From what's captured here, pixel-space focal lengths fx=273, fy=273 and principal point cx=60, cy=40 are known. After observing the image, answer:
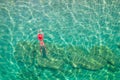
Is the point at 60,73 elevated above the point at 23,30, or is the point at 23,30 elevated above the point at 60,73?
the point at 23,30

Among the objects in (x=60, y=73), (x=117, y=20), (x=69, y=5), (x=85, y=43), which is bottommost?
(x=60, y=73)

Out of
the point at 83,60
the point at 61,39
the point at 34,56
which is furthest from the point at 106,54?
the point at 34,56

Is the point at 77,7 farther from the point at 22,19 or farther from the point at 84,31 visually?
the point at 22,19

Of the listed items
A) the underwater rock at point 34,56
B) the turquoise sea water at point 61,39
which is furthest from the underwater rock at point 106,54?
the underwater rock at point 34,56

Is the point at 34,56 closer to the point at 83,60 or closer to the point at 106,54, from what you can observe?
the point at 83,60

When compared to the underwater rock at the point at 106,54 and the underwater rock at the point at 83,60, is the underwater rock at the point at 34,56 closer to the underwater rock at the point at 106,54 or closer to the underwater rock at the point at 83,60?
the underwater rock at the point at 83,60

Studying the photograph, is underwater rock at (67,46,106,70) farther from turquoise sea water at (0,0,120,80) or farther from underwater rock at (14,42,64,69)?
underwater rock at (14,42,64,69)

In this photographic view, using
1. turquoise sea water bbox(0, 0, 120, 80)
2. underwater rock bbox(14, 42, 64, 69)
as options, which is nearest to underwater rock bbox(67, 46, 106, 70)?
turquoise sea water bbox(0, 0, 120, 80)

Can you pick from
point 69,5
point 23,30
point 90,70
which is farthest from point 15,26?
point 90,70
